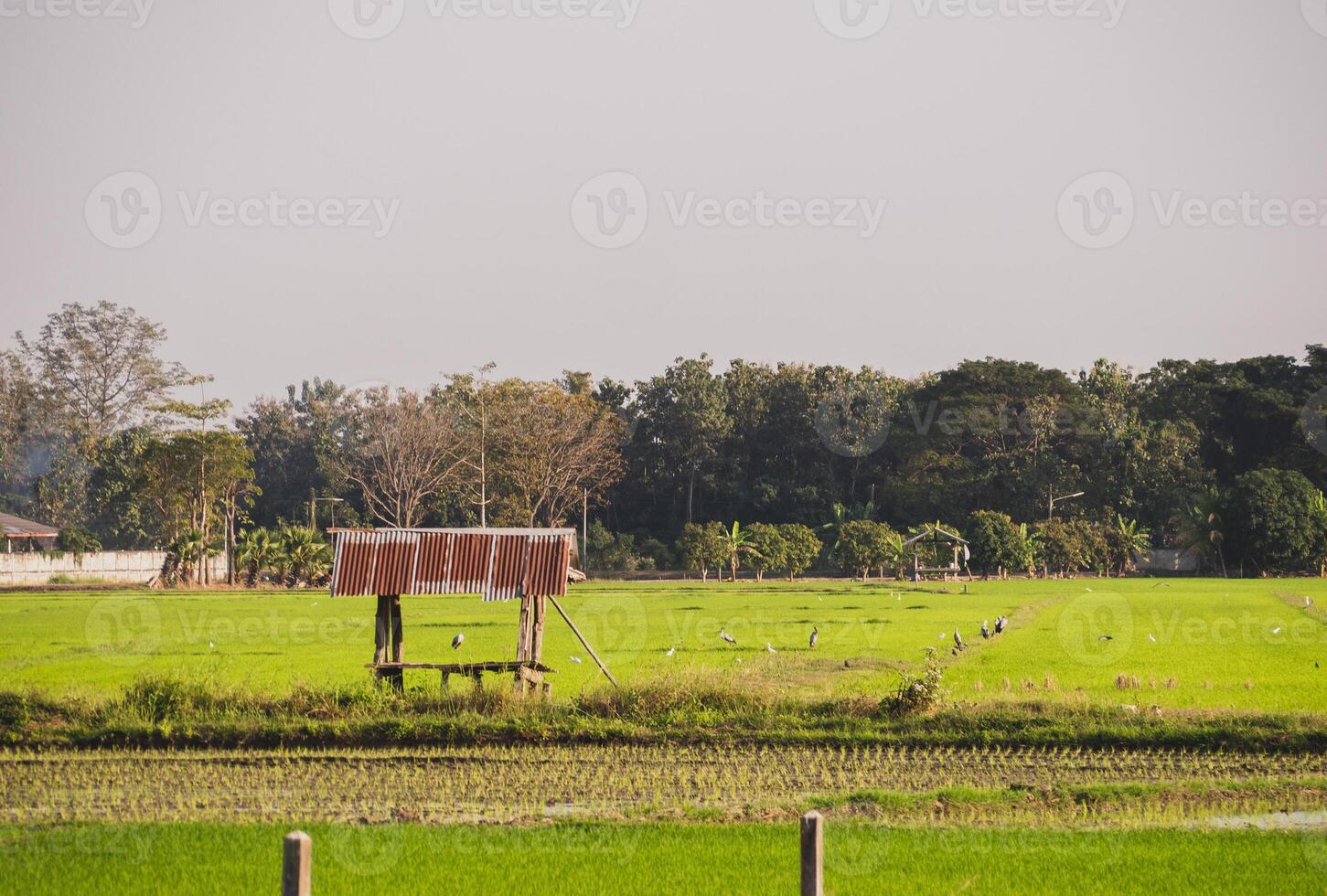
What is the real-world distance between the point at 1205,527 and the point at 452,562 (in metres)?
56.5

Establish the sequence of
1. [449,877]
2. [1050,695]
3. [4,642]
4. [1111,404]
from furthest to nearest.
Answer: [1111,404], [4,642], [1050,695], [449,877]

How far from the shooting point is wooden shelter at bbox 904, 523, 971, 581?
2477 inches

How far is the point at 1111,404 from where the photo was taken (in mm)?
75938

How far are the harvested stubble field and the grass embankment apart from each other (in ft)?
0.12

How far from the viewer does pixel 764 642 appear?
28.0 meters

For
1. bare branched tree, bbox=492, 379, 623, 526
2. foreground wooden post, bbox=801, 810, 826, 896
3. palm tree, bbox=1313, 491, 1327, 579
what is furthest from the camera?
bare branched tree, bbox=492, 379, 623, 526

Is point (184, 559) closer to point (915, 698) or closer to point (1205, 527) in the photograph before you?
point (915, 698)


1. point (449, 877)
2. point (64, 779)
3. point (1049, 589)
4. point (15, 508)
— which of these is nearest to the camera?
point (449, 877)

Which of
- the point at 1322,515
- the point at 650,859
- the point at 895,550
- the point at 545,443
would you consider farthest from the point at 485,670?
the point at 1322,515

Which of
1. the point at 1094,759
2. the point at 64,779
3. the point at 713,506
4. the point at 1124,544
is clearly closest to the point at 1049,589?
the point at 1124,544

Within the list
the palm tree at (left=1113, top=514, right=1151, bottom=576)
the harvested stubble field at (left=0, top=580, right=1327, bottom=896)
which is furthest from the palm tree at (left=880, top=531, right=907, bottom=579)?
the harvested stubble field at (left=0, top=580, right=1327, bottom=896)

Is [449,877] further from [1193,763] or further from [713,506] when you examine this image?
[713,506]

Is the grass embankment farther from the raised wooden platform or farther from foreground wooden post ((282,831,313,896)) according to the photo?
foreground wooden post ((282,831,313,896))

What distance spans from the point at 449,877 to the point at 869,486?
69136 mm
